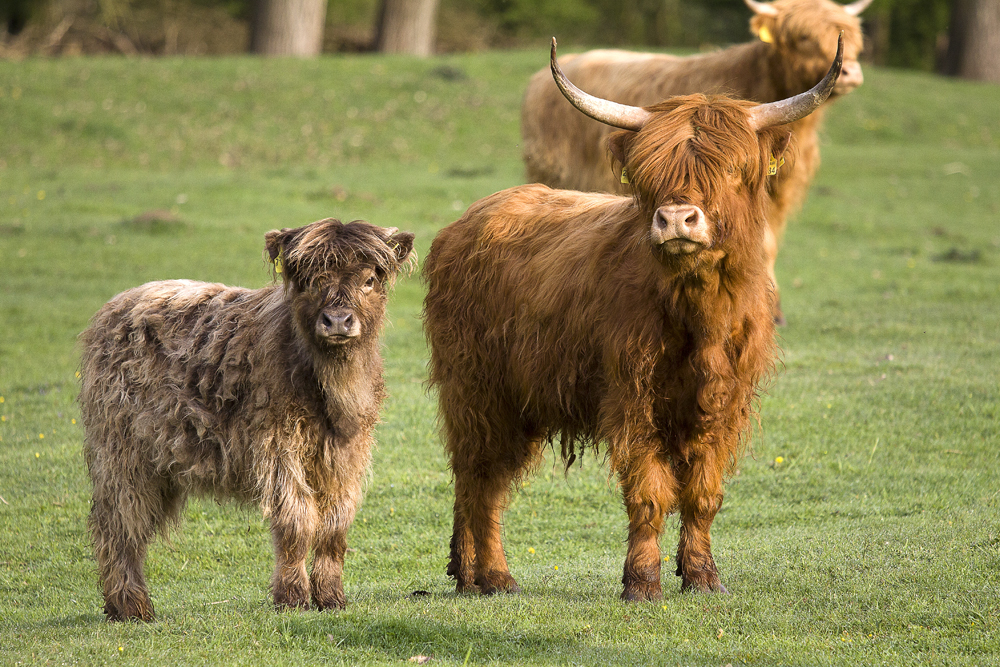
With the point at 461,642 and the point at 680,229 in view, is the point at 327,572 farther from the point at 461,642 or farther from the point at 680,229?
the point at 680,229

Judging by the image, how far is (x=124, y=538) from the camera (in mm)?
5707

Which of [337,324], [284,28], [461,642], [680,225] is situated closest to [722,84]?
[680,225]

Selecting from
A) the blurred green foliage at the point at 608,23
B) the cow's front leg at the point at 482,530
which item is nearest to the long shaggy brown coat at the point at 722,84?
the cow's front leg at the point at 482,530

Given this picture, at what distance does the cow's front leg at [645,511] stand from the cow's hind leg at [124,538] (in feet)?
8.05

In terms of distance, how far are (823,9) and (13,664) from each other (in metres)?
8.77

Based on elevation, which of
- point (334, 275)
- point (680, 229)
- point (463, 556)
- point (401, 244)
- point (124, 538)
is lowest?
point (463, 556)

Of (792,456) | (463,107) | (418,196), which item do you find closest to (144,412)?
(792,456)

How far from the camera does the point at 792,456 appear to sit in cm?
828

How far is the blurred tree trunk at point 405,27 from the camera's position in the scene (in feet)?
90.5

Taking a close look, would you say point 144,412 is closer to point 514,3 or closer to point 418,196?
point 418,196

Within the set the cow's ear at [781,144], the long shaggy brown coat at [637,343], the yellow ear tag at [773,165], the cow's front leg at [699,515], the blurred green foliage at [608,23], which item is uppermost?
the blurred green foliage at [608,23]

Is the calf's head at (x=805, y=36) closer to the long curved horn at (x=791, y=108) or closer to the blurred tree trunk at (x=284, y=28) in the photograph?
the long curved horn at (x=791, y=108)

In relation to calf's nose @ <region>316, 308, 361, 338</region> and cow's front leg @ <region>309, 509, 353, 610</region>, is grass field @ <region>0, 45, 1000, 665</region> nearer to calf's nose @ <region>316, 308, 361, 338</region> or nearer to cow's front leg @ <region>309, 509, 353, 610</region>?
cow's front leg @ <region>309, 509, 353, 610</region>

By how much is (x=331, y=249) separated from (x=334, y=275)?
0.13 metres
